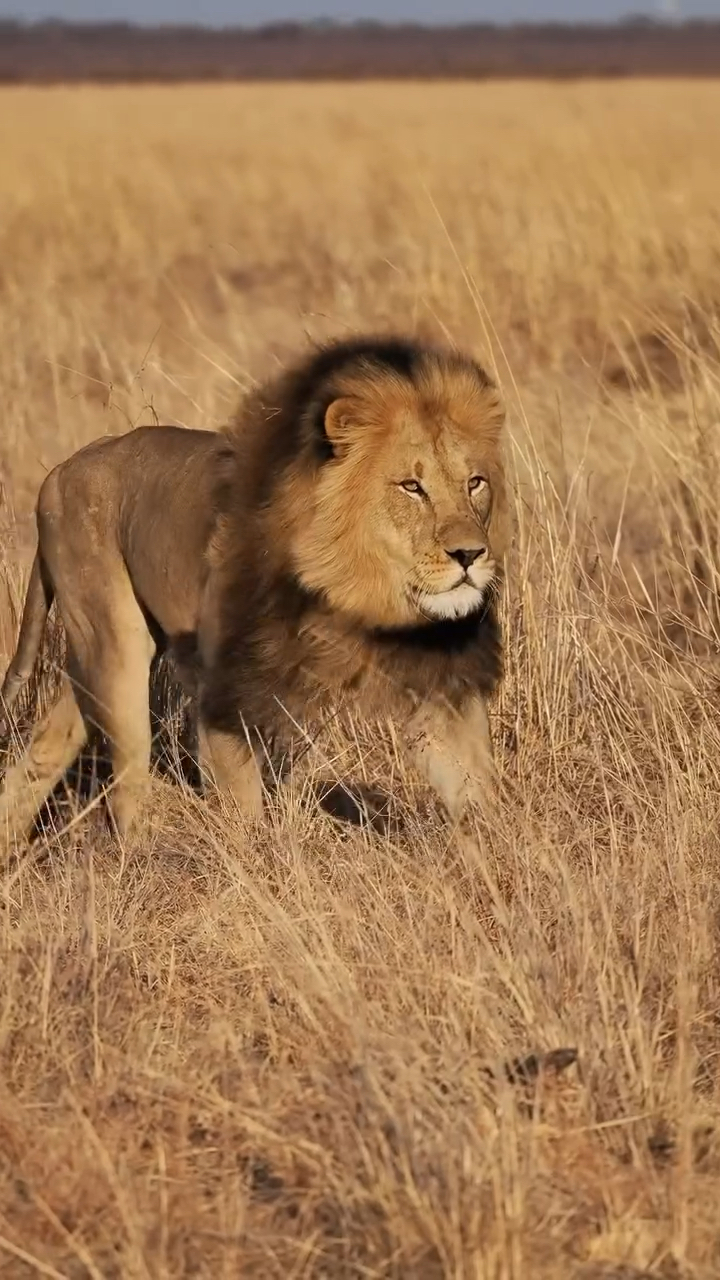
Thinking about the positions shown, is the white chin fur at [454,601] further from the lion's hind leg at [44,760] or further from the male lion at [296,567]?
the lion's hind leg at [44,760]

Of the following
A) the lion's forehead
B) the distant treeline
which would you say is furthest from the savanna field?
the distant treeline

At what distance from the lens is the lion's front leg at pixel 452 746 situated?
4.55 metres

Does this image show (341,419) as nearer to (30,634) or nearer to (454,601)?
(454,601)

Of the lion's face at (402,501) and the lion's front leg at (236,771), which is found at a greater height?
the lion's face at (402,501)

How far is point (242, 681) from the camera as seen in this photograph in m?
4.59

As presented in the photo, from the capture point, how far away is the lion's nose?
4.16 meters

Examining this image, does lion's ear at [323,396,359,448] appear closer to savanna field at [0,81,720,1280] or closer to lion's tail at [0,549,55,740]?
savanna field at [0,81,720,1280]

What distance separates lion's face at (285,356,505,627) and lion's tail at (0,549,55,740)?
1111 mm

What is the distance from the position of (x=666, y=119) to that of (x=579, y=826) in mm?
27410

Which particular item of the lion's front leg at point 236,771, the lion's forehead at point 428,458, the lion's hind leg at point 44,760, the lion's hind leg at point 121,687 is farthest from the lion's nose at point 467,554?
the lion's hind leg at point 44,760

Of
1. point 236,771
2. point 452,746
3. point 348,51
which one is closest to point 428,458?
point 452,746

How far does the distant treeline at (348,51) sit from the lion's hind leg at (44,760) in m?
66.2

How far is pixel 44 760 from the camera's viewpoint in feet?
17.4

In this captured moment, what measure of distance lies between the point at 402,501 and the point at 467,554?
201mm
